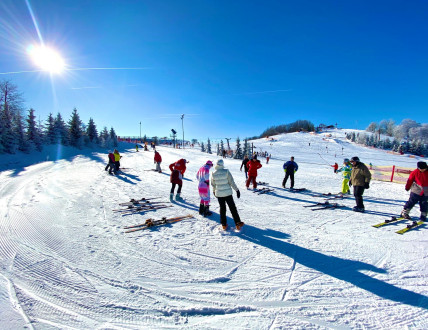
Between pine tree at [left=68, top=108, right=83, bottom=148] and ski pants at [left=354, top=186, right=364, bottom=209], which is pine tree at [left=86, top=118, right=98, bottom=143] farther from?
ski pants at [left=354, top=186, right=364, bottom=209]

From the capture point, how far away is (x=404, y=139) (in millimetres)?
89562

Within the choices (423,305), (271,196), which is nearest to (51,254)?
(423,305)

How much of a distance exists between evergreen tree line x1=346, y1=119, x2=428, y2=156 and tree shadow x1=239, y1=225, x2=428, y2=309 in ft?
294

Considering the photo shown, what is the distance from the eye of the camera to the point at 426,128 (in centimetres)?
8838

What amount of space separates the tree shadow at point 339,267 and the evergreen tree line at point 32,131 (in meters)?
31.1

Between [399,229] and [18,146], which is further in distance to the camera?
[18,146]

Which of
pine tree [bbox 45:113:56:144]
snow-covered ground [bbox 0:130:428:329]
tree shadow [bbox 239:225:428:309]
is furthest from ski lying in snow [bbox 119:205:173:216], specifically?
pine tree [bbox 45:113:56:144]

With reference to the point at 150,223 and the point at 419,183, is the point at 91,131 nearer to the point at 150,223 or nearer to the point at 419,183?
the point at 150,223

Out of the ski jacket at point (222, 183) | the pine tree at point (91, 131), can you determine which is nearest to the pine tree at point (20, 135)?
the pine tree at point (91, 131)

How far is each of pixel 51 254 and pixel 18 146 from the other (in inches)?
1239

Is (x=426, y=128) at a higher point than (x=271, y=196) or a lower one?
higher

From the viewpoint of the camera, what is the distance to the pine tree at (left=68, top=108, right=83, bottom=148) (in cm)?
3931

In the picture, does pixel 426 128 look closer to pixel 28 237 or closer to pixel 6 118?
pixel 28 237

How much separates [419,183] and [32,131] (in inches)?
1640
